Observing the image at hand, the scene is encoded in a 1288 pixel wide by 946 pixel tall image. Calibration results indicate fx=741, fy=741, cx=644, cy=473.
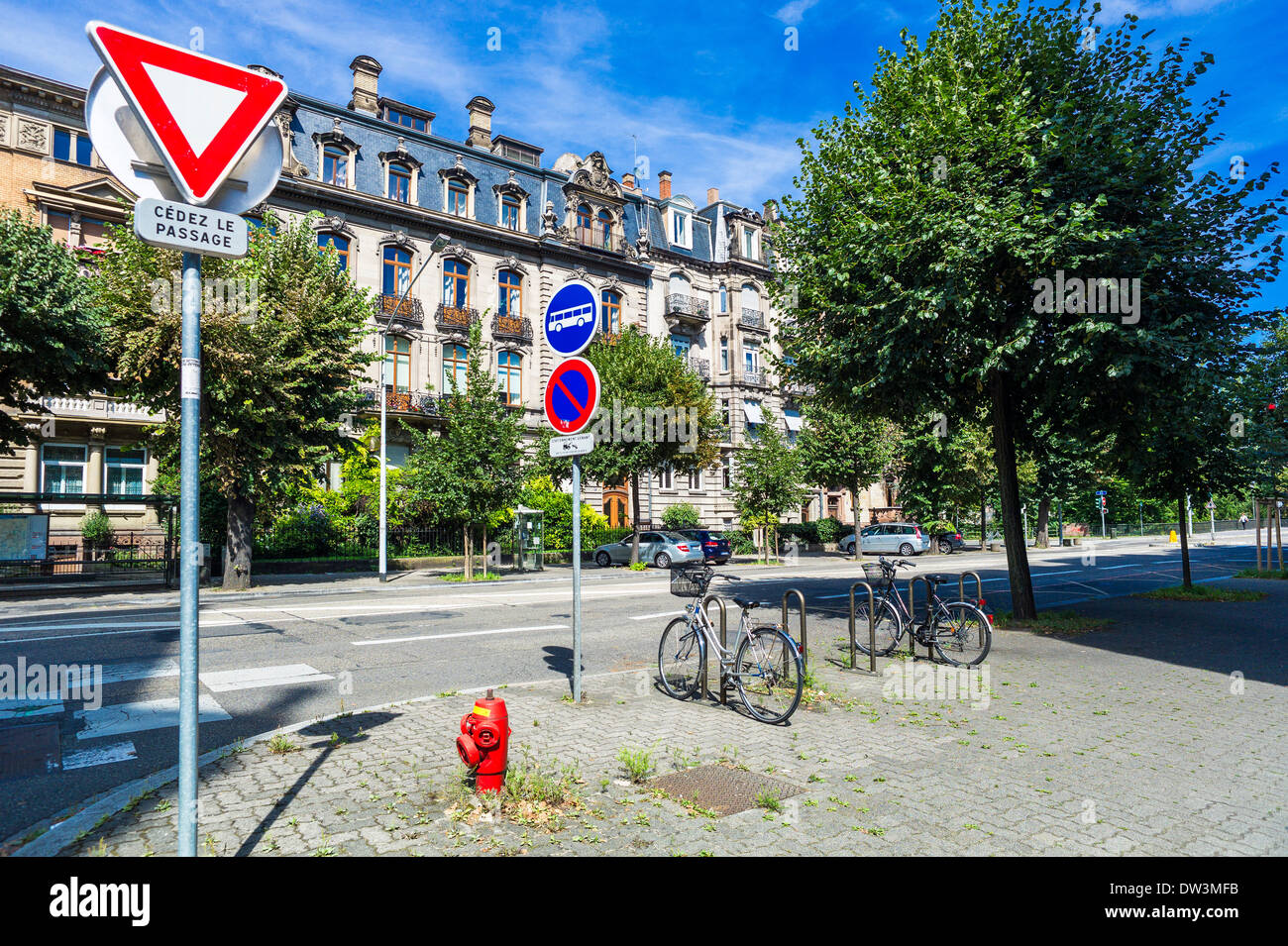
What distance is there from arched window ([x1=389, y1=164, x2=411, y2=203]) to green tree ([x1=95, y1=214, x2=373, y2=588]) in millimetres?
14950

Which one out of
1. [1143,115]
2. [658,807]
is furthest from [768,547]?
[658,807]

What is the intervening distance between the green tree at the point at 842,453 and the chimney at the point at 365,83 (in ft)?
88.4

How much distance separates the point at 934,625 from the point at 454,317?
31016 mm

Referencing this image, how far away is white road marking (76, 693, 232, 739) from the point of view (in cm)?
602

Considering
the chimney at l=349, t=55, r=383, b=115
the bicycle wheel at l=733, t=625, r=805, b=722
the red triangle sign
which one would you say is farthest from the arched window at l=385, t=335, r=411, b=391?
the red triangle sign

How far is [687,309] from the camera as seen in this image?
46.4m

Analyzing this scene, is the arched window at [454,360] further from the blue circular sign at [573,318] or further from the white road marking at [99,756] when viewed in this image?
the white road marking at [99,756]

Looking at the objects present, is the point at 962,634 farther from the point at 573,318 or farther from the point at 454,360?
the point at 454,360

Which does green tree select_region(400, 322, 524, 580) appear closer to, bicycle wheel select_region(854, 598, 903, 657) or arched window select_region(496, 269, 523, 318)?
arched window select_region(496, 269, 523, 318)

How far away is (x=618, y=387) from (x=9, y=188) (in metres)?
23.5

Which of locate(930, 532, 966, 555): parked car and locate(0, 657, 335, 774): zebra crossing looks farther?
locate(930, 532, 966, 555): parked car

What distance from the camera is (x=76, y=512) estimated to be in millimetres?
26250

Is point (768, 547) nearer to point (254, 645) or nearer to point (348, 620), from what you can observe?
point (348, 620)

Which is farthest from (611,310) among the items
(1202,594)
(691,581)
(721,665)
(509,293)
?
(721,665)
